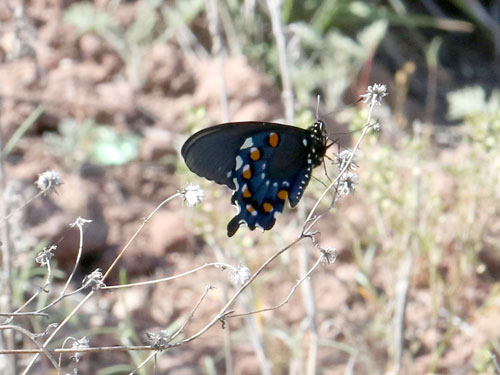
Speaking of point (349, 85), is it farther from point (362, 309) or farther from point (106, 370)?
point (106, 370)

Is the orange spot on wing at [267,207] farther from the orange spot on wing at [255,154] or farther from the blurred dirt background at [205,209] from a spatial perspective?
the blurred dirt background at [205,209]

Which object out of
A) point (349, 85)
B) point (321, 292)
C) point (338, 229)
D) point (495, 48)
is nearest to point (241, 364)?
point (321, 292)

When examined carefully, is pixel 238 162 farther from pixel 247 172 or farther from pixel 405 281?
pixel 405 281

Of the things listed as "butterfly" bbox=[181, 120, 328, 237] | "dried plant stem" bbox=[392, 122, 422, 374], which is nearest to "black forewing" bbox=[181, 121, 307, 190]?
"butterfly" bbox=[181, 120, 328, 237]

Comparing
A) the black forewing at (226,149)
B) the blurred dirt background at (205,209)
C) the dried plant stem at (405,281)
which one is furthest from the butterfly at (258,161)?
the dried plant stem at (405,281)

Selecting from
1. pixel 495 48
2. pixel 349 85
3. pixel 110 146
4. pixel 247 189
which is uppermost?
pixel 495 48

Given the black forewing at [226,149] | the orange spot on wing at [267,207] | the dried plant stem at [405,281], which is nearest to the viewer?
the black forewing at [226,149]
